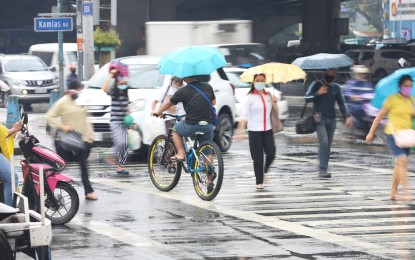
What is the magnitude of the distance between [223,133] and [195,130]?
6533 mm

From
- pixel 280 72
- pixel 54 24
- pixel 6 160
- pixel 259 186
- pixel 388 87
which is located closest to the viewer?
pixel 6 160

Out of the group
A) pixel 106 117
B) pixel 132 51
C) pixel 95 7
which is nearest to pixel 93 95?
pixel 106 117

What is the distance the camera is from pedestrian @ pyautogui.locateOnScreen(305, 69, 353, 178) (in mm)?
16562

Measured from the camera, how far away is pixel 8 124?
981 inches

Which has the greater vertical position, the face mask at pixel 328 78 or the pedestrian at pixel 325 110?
the face mask at pixel 328 78

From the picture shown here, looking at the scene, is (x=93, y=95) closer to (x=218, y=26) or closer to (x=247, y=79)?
(x=247, y=79)

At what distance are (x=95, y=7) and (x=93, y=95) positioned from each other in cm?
1364

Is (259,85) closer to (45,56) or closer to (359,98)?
(359,98)

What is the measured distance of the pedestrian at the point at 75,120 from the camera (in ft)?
46.4

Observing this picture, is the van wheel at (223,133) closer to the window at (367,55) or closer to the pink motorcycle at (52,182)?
the pink motorcycle at (52,182)

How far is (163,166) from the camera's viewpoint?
15180 mm

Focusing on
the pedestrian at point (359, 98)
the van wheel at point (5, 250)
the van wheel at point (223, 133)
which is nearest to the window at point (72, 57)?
the pedestrian at point (359, 98)

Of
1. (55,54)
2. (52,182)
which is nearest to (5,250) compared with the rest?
(52,182)

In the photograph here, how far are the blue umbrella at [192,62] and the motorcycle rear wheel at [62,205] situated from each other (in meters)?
2.92
